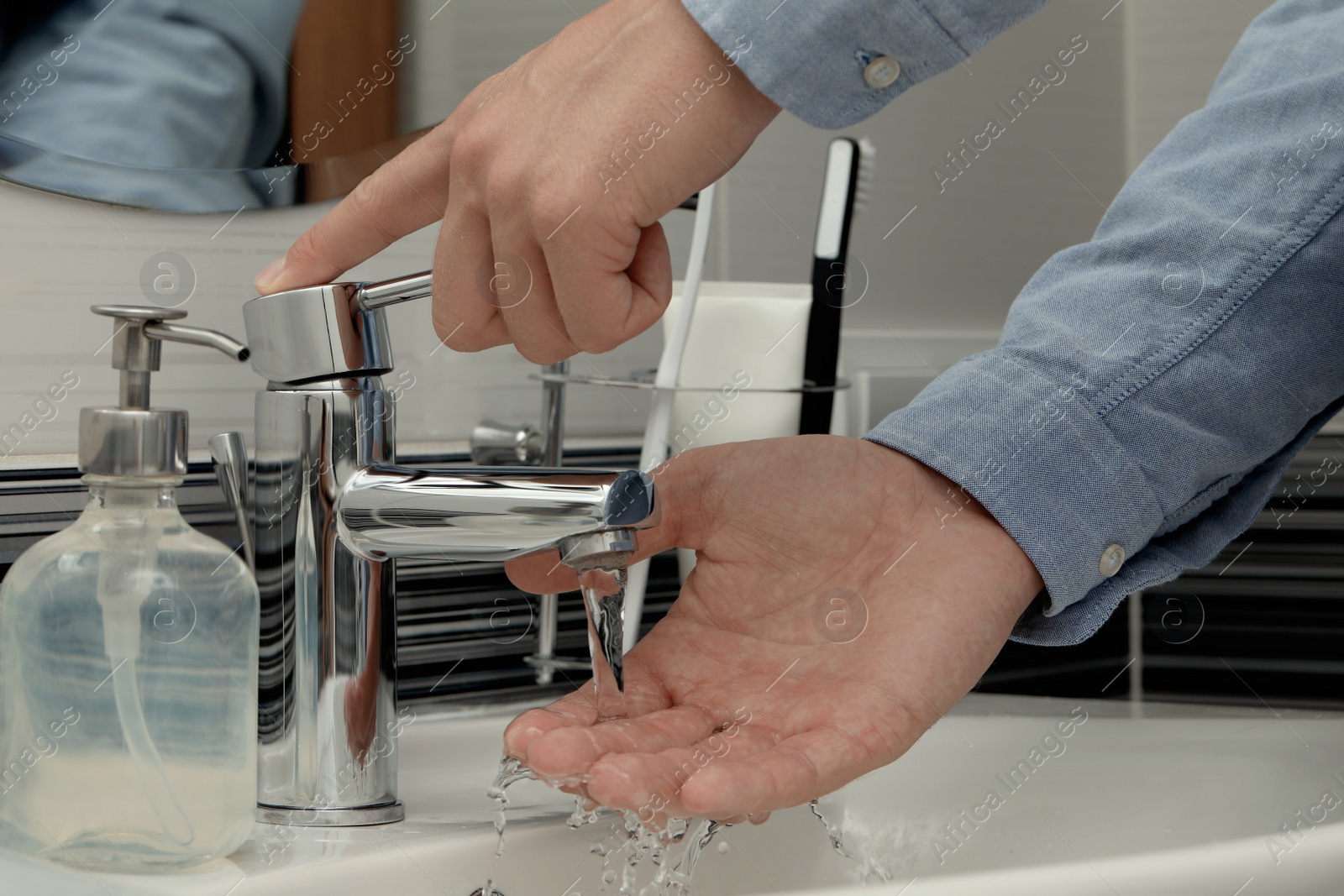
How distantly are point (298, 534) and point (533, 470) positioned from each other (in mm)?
123

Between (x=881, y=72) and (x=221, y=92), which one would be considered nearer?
(x=881, y=72)

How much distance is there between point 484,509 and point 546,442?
0.26m

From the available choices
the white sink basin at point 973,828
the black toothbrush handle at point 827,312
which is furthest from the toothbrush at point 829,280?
the white sink basin at point 973,828

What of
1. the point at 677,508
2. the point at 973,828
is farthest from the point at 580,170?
the point at 973,828

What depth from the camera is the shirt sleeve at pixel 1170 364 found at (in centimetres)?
53

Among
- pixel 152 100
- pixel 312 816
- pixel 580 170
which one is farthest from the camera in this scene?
pixel 152 100

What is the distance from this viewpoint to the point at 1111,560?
54 cm

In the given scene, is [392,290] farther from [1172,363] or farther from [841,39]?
[1172,363]

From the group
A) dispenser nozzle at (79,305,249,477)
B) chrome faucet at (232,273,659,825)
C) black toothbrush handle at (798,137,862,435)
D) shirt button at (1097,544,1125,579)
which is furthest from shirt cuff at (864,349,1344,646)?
Answer: dispenser nozzle at (79,305,249,477)

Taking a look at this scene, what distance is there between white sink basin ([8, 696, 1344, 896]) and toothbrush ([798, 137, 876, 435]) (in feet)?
0.71

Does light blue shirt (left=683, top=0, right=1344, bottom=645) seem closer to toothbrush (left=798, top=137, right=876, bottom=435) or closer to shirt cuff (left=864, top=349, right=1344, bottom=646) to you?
shirt cuff (left=864, top=349, right=1344, bottom=646)

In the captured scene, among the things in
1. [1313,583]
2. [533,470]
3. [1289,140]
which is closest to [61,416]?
[533,470]

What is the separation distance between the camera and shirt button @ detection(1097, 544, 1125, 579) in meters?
0.54

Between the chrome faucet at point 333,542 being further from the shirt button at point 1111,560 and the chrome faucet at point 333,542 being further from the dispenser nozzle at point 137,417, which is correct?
the shirt button at point 1111,560
